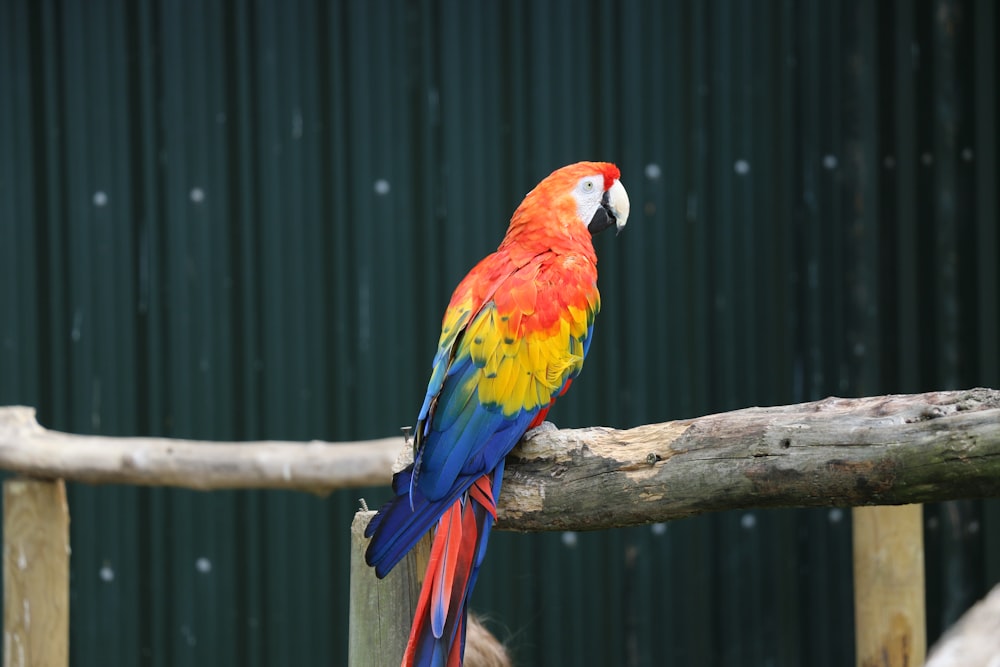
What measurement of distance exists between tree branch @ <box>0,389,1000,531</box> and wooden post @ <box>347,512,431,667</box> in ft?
0.62

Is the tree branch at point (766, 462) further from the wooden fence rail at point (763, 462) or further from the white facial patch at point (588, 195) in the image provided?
the white facial patch at point (588, 195)

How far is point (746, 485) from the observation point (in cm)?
130

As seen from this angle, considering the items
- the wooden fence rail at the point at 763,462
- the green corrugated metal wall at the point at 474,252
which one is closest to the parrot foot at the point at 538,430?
the wooden fence rail at the point at 763,462

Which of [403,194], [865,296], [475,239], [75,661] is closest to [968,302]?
[865,296]

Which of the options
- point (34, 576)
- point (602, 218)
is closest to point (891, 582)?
point (602, 218)

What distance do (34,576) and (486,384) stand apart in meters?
1.28

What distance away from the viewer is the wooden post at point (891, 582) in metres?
2.09

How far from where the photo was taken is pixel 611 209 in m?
1.95

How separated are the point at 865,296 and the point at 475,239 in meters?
1.20

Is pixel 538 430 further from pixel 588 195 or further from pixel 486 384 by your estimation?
pixel 588 195

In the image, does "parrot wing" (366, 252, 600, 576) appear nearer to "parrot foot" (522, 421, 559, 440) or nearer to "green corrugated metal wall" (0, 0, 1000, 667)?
"parrot foot" (522, 421, 559, 440)

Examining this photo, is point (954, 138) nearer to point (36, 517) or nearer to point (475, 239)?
point (475, 239)

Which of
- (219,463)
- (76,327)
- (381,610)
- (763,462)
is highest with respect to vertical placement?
(76,327)

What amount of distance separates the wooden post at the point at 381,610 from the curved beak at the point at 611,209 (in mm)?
755
